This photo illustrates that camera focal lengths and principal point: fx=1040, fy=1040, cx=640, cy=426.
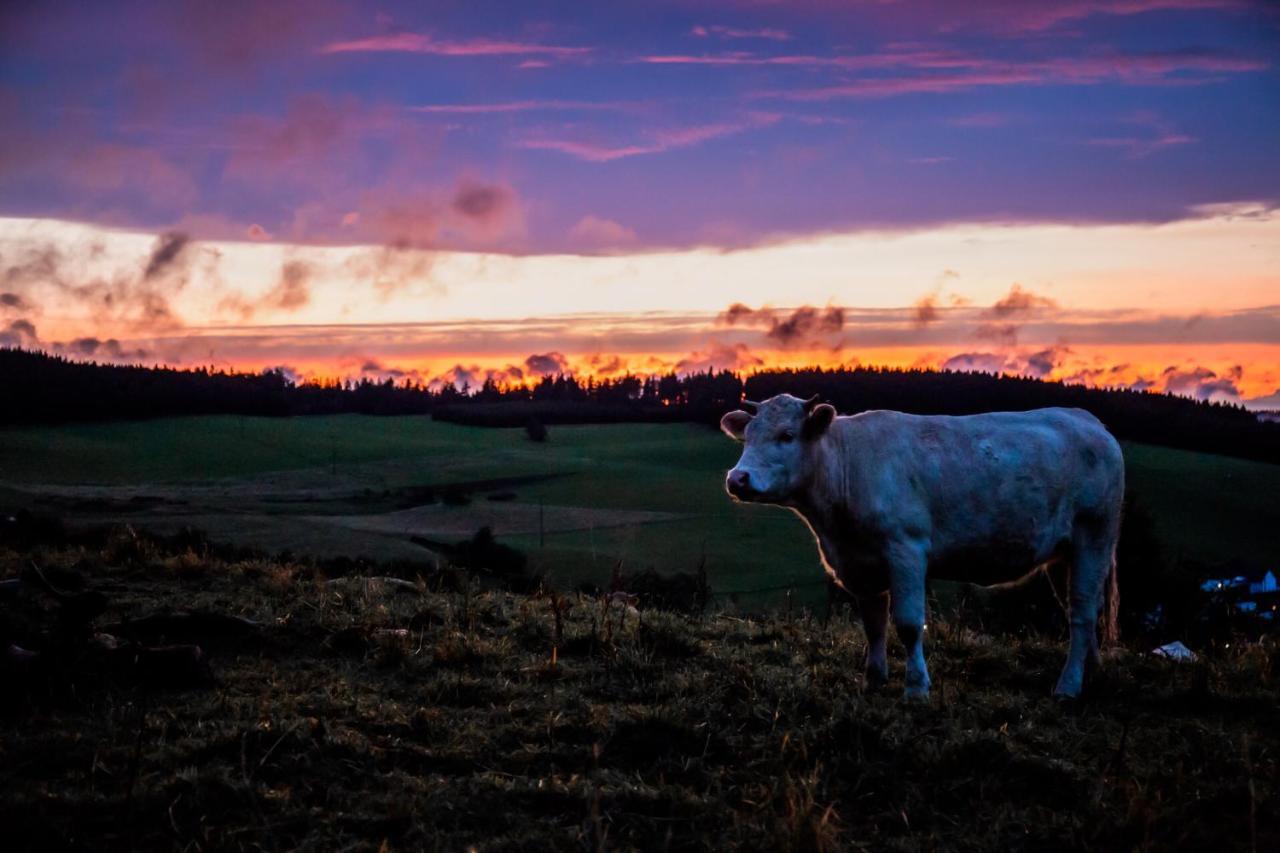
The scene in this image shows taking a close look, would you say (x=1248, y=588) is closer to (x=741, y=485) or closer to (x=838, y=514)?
(x=838, y=514)

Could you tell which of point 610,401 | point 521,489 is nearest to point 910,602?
point 521,489

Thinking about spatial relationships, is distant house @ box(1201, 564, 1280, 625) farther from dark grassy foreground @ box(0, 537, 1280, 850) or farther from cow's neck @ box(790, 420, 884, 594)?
dark grassy foreground @ box(0, 537, 1280, 850)

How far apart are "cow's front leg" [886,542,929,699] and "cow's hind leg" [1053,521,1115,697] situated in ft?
5.17

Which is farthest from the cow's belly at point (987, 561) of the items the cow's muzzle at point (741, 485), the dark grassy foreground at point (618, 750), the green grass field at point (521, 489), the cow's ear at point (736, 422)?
the green grass field at point (521, 489)

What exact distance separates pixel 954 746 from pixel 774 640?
4.17 metres

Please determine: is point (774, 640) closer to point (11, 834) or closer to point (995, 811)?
point (995, 811)

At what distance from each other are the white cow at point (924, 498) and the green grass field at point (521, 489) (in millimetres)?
41501

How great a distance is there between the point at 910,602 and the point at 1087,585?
7.01ft

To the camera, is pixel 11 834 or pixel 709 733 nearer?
pixel 11 834

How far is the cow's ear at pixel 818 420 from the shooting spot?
8867 millimetres

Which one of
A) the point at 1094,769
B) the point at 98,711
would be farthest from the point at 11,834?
the point at 1094,769

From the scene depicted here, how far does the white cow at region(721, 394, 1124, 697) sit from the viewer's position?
348 inches

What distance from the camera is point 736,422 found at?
32.0ft

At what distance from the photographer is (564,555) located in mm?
60875
